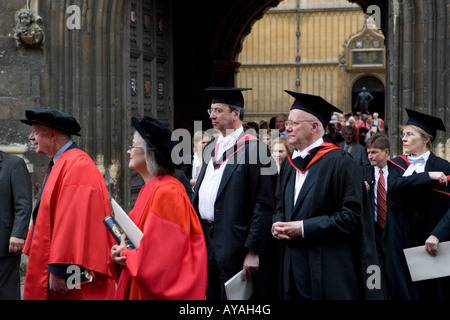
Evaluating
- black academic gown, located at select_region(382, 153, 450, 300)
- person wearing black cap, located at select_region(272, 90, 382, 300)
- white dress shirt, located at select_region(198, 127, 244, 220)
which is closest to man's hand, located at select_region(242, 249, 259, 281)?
white dress shirt, located at select_region(198, 127, 244, 220)

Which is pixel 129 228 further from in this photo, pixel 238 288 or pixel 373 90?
pixel 373 90

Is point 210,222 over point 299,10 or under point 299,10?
under

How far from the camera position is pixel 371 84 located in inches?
1390

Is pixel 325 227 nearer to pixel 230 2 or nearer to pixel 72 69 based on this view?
pixel 72 69

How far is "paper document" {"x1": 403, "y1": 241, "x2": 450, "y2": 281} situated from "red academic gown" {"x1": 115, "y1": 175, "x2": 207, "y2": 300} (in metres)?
2.11

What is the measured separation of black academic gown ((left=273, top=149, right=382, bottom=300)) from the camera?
3.91 metres

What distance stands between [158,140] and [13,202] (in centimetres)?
224

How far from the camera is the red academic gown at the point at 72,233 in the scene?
164 inches

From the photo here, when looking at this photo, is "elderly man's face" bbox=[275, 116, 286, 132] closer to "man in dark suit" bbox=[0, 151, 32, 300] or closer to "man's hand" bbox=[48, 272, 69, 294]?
"man in dark suit" bbox=[0, 151, 32, 300]

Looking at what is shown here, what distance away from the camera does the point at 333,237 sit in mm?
3928

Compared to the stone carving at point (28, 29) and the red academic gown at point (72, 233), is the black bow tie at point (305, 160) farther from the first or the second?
the stone carving at point (28, 29)

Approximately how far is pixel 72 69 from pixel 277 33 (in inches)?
1146

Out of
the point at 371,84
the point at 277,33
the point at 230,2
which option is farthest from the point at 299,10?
the point at 230,2

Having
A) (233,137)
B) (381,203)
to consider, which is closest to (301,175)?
(233,137)
